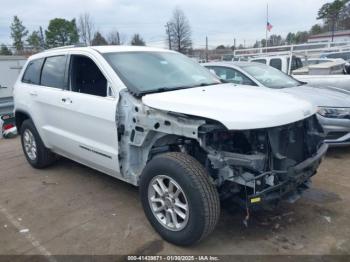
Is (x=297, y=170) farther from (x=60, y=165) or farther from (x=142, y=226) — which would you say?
(x=60, y=165)

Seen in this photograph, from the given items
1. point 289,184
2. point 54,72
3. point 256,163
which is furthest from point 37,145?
point 289,184

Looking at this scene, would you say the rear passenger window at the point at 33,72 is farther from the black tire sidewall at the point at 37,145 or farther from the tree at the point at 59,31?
the tree at the point at 59,31

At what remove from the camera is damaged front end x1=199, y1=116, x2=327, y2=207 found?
288cm

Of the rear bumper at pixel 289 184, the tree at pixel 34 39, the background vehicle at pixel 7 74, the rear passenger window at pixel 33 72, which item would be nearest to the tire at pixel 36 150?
the rear passenger window at pixel 33 72

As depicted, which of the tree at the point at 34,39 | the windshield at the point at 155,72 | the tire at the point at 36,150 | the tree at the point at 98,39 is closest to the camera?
the windshield at the point at 155,72

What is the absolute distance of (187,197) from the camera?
2.95 m

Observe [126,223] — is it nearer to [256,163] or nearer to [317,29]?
[256,163]

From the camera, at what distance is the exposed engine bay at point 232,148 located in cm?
291

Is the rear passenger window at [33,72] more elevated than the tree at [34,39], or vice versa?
the tree at [34,39]

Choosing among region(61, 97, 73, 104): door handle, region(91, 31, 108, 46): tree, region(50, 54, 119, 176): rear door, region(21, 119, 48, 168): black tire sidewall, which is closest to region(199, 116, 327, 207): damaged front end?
region(50, 54, 119, 176): rear door

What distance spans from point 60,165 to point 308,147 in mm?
4050

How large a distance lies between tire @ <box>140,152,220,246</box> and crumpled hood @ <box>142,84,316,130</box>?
463 millimetres

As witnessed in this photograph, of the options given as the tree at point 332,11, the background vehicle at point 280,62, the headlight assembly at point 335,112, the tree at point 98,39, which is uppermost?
the tree at point 332,11

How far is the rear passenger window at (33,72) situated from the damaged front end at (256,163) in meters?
3.28
